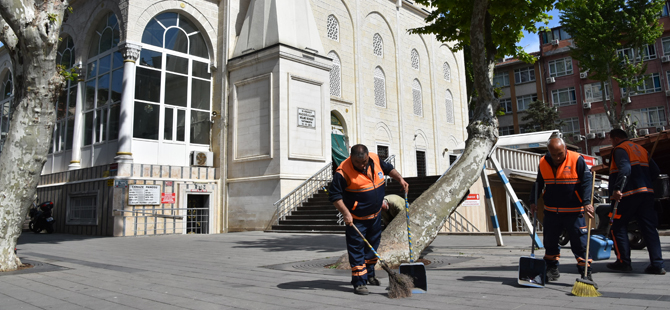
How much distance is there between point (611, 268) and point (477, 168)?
106 inches

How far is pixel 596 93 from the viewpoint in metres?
43.6

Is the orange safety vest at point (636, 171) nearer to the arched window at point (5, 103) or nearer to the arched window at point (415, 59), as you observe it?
the arched window at point (415, 59)

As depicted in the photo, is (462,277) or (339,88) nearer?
(462,277)

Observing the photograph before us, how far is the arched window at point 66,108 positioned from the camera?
2120 cm

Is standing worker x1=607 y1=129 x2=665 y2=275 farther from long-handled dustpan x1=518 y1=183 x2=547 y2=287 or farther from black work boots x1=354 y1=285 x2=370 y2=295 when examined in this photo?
black work boots x1=354 y1=285 x2=370 y2=295

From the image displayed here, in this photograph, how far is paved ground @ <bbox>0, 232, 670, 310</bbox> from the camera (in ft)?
14.5

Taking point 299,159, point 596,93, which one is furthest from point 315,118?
point 596,93

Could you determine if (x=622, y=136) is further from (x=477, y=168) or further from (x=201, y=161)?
(x=201, y=161)

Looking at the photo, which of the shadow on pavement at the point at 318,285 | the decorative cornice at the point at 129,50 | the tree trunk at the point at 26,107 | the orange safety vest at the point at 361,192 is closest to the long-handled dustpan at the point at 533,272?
the orange safety vest at the point at 361,192

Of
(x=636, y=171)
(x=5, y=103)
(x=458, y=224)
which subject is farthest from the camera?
(x=5, y=103)

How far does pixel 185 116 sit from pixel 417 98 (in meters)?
15.4

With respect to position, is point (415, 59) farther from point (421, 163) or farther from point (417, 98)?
point (421, 163)

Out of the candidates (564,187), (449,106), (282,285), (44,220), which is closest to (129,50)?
(44,220)

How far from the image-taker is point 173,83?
19.3 meters
